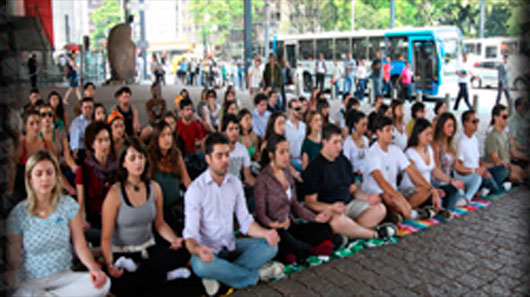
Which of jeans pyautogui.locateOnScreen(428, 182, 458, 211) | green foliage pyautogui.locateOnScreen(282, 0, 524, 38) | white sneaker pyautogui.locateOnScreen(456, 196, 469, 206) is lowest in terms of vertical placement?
white sneaker pyautogui.locateOnScreen(456, 196, 469, 206)

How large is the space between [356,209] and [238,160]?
5.40 ft

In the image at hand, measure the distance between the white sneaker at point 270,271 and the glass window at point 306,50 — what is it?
74.1 feet

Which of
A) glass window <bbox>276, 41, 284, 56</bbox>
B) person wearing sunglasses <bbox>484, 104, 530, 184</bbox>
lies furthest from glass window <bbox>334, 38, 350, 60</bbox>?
person wearing sunglasses <bbox>484, 104, 530, 184</bbox>

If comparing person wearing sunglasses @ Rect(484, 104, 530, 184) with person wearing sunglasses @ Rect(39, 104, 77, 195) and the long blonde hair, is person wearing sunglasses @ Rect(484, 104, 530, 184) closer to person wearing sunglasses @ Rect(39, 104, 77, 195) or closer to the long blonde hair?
person wearing sunglasses @ Rect(39, 104, 77, 195)

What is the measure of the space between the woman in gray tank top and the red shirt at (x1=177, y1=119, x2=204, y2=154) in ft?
10.9

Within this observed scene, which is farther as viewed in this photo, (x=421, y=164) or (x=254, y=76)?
(x=254, y=76)

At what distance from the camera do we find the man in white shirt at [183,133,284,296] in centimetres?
420

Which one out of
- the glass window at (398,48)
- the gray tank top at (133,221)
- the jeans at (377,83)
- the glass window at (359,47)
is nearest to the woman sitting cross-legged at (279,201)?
the gray tank top at (133,221)

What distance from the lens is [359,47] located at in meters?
23.7

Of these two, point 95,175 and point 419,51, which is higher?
point 419,51

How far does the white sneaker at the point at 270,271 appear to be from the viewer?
14.8 feet

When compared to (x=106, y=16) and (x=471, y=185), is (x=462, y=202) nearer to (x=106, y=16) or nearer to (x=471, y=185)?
(x=471, y=185)

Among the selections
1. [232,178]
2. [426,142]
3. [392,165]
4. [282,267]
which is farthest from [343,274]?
[426,142]

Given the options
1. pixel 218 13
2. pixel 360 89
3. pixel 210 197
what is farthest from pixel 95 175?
pixel 218 13
